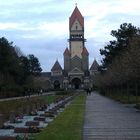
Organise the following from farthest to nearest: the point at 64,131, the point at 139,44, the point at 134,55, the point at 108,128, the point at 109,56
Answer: the point at 109,56
the point at 139,44
the point at 134,55
the point at 108,128
the point at 64,131

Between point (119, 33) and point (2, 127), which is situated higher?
point (119, 33)

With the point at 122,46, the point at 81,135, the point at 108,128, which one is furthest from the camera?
the point at 122,46

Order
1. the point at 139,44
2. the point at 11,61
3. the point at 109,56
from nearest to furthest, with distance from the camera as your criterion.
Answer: the point at 139,44 → the point at 109,56 → the point at 11,61

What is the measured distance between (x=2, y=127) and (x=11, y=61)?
87.7 meters

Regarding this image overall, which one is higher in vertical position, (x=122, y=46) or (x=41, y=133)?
(x=122, y=46)

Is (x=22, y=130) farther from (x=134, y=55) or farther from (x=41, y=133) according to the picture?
(x=134, y=55)

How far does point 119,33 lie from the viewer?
298ft

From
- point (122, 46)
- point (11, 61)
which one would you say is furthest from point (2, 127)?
point (11, 61)

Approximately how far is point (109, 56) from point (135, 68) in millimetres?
53582

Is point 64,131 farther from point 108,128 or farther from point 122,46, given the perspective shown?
point 122,46

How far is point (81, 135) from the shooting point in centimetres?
2058

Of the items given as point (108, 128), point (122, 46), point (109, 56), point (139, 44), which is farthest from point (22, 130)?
point (109, 56)

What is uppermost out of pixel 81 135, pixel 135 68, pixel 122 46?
pixel 122 46

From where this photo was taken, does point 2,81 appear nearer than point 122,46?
No
